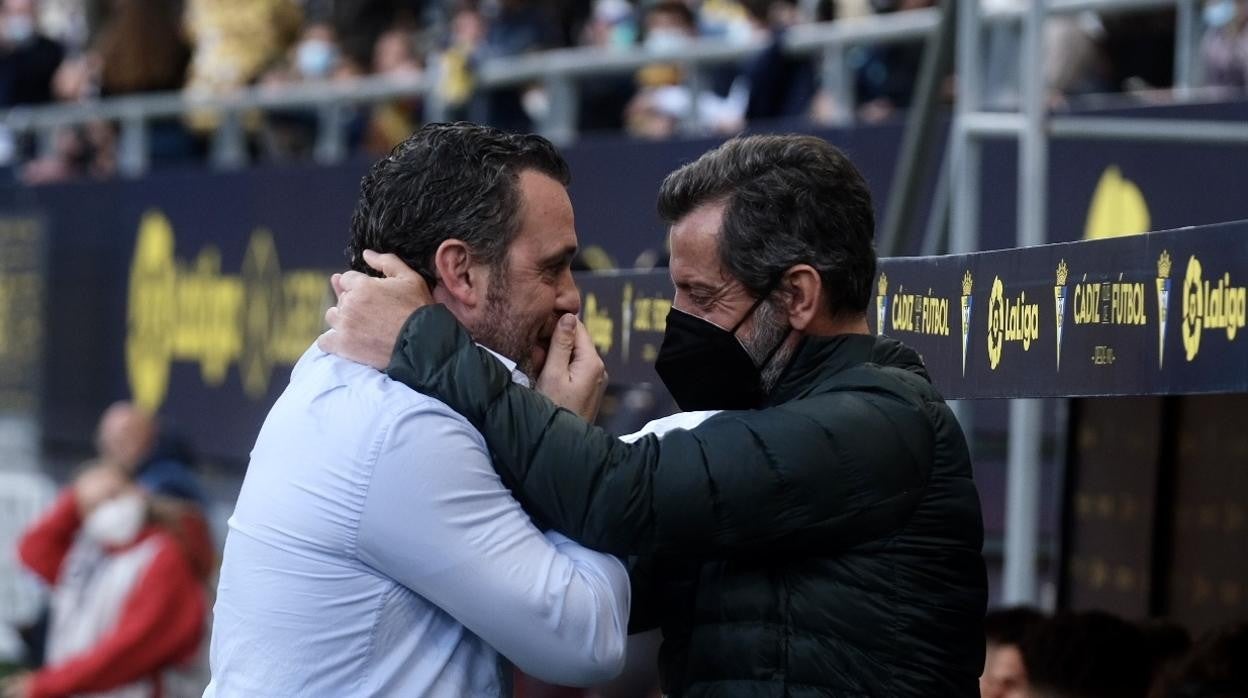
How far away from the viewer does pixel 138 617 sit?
745cm

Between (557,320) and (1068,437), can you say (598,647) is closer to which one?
(557,320)

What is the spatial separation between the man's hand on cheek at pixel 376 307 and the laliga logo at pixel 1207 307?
3.01 feet

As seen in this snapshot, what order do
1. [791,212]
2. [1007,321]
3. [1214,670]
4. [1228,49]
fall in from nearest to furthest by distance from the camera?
[791,212] → [1007,321] → [1214,670] → [1228,49]

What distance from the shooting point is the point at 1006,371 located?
2867 millimetres

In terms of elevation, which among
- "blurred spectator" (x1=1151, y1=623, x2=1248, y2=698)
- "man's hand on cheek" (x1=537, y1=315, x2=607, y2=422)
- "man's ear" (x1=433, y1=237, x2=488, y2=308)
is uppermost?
"man's ear" (x1=433, y1=237, x2=488, y2=308)

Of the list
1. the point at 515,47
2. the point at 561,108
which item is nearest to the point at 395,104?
the point at 515,47

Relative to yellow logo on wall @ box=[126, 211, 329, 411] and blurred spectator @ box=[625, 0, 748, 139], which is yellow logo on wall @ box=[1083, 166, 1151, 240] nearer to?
blurred spectator @ box=[625, 0, 748, 139]

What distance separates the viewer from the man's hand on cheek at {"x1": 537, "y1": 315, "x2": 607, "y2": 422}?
2.49 meters

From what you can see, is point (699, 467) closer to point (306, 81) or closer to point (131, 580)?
point (131, 580)

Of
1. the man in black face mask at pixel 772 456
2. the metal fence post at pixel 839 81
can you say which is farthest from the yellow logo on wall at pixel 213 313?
the man in black face mask at pixel 772 456

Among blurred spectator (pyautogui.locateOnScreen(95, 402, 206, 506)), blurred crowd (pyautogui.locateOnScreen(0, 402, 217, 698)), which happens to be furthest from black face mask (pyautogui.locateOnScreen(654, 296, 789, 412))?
blurred spectator (pyautogui.locateOnScreen(95, 402, 206, 506))

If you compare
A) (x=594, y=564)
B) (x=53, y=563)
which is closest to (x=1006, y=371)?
(x=594, y=564)

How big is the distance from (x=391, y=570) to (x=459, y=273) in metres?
0.38

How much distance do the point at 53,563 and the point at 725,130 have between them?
3.44 m
